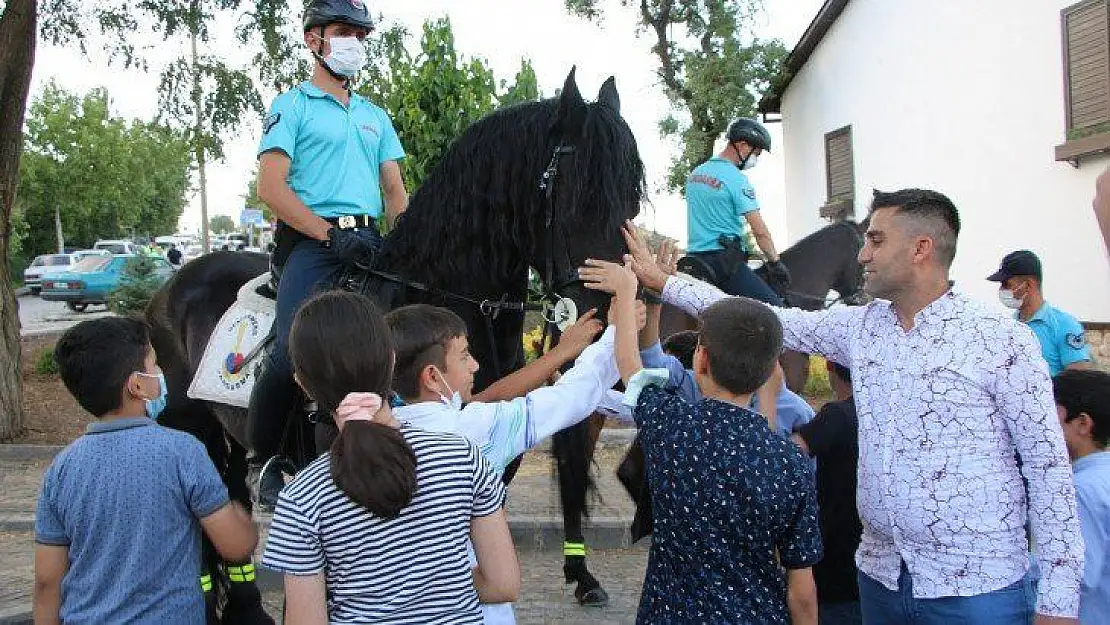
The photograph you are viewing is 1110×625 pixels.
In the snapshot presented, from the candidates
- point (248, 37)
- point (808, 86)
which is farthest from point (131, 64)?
point (808, 86)

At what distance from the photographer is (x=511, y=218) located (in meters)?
4.18

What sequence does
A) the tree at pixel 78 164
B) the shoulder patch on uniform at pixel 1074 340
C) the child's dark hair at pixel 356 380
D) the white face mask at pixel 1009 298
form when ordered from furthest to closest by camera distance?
1. the tree at pixel 78 164
2. the white face mask at pixel 1009 298
3. the shoulder patch on uniform at pixel 1074 340
4. the child's dark hair at pixel 356 380

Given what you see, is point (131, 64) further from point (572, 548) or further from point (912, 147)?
point (912, 147)

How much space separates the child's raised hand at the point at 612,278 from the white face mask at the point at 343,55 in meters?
1.95

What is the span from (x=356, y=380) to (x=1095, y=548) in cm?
229

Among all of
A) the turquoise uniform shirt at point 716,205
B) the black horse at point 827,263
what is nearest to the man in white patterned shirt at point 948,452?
the turquoise uniform shirt at point 716,205

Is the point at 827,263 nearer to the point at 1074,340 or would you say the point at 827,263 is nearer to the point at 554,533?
the point at 1074,340

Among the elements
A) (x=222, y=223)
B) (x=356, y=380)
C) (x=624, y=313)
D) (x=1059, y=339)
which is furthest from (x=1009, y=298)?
(x=222, y=223)

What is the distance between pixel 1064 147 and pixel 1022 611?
988 cm

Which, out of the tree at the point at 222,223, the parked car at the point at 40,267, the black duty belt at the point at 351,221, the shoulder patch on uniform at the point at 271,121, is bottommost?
the black duty belt at the point at 351,221

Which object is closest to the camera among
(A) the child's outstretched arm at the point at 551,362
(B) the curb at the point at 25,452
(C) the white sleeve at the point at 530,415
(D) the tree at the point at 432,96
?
(C) the white sleeve at the point at 530,415

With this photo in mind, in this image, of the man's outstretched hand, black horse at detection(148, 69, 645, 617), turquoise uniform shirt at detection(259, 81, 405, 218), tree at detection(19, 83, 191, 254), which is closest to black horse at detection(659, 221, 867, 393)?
black horse at detection(148, 69, 645, 617)

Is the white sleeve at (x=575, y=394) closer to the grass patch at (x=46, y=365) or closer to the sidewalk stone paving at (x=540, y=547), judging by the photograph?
the sidewalk stone paving at (x=540, y=547)

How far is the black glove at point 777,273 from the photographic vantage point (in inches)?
327
